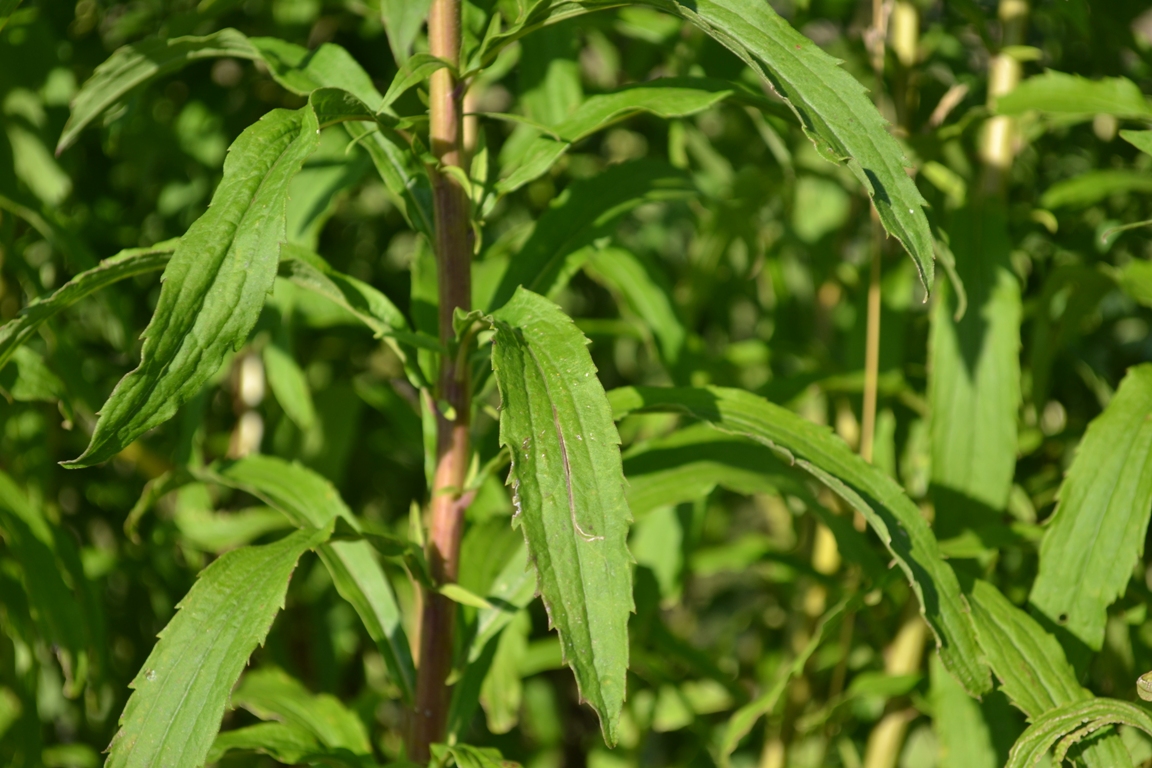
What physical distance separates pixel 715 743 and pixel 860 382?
0.50m

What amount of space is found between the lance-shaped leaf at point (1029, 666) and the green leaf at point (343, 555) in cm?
44

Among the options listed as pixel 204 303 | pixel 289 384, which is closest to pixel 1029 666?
pixel 204 303

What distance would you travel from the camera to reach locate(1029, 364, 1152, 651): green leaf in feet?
2.68

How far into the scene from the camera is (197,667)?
68 cm

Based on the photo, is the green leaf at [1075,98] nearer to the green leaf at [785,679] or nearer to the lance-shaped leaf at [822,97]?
the lance-shaped leaf at [822,97]

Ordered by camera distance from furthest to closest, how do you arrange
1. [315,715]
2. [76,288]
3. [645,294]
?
[645,294] < [315,715] < [76,288]

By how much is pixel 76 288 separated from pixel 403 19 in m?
0.32

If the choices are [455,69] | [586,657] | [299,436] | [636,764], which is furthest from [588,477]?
[636,764]

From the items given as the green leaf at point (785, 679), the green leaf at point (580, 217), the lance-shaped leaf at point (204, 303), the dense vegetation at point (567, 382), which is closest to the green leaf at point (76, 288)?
the dense vegetation at point (567, 382)

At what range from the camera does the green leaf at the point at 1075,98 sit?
0.87 metres

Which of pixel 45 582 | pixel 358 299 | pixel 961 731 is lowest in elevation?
pixel 961 731

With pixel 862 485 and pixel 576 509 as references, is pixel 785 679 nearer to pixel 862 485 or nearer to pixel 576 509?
pixel 862 485

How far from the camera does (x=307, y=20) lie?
118cm

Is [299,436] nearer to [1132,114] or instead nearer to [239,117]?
[239,117]
